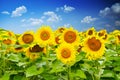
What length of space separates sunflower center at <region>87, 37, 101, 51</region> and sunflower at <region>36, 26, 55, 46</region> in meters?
0.37

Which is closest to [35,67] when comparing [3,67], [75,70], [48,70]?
[48,70]

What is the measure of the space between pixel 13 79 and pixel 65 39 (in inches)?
25.1

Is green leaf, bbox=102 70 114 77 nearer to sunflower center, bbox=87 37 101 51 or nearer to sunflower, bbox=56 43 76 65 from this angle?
sunflower center, bbox=87 37 101 51

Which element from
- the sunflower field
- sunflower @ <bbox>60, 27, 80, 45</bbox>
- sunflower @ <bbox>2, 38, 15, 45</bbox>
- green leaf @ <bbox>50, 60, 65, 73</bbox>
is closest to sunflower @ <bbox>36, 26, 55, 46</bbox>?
the sunflower field

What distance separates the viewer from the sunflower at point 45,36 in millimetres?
3646

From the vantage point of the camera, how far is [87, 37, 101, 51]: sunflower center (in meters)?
3.46

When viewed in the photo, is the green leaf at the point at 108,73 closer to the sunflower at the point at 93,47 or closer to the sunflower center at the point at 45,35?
the sunflower at the point at 93,47

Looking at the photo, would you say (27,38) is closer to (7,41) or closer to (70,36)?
(7,41)

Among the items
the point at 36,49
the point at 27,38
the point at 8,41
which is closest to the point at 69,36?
the point at 36,49

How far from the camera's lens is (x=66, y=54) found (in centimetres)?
347

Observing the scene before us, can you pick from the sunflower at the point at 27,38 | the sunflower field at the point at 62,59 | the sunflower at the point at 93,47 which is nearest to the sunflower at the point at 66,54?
the sunflower field at the point at 62,59

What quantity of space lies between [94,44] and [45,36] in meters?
0.49

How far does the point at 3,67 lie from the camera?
4.18m

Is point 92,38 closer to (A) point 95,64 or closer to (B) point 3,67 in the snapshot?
(A) point 95,64
